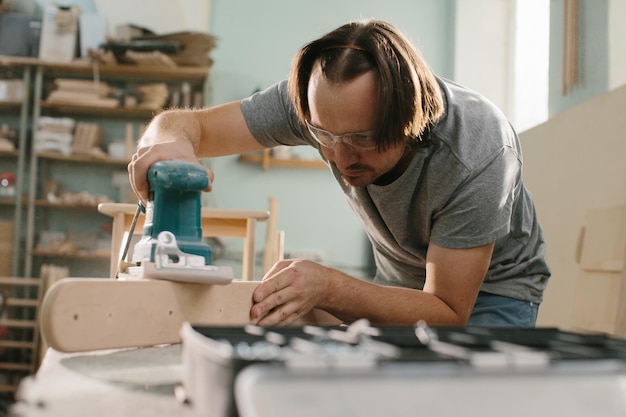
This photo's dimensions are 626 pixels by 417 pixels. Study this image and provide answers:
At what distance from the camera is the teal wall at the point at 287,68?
5.16 m

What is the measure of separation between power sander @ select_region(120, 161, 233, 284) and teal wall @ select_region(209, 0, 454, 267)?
155 inches

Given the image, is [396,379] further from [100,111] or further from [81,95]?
[100,111]

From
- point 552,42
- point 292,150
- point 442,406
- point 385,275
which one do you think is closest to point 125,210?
point 385,275

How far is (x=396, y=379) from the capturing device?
1.49 ft

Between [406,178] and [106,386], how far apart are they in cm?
91

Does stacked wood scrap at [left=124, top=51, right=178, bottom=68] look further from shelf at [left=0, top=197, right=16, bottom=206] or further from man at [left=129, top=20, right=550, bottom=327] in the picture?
man at [left=129, top=20, right=550, bottom=327]

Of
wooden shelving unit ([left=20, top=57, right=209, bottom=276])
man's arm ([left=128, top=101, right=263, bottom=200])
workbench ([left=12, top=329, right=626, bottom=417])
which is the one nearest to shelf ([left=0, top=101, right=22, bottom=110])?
wooden shelving unit ([left=20, top=57, right=209, bottom=276])

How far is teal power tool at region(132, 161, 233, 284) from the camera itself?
1070 millimetres

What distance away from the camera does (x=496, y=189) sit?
138 cm

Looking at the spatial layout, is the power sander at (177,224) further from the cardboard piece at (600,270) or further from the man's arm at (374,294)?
the cardboard piece at (600,270)

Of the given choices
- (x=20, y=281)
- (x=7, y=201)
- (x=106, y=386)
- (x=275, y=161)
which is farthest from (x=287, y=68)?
(x=106, y=386)

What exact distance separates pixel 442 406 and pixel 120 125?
16.7ft

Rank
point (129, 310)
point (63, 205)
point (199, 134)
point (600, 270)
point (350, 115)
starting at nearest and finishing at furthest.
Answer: point (129, 310) → point (350, 115) → point (199, 134) → point (600, 270) → point (63, 205)

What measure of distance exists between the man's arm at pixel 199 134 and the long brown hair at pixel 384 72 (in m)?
0.30
